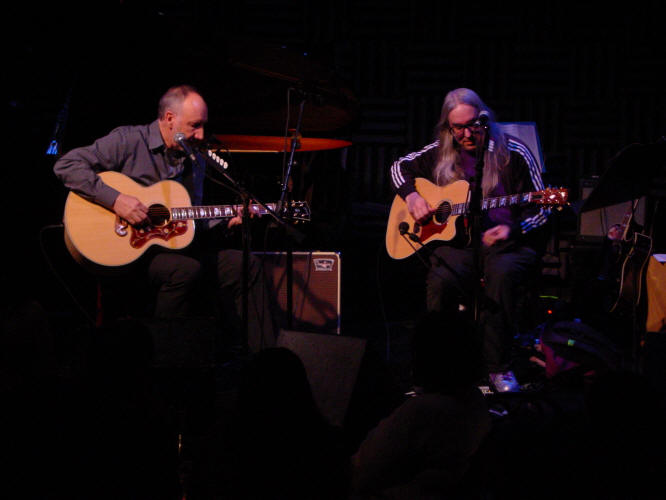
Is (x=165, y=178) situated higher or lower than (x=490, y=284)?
higher

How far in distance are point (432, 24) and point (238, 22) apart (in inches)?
77.8

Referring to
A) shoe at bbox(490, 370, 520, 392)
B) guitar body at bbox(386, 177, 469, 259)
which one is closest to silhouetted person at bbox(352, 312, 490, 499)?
shoe at bbox(490, 370, 520, 392)

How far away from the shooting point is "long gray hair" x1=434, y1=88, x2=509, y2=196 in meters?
4.05

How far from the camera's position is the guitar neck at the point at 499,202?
149 inches

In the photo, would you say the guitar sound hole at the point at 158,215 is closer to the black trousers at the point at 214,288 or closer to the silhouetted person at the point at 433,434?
the black trousers at the point at 214,288

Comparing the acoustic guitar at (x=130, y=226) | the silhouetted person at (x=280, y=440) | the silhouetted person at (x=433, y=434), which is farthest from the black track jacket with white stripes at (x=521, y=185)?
the silhouetted person at (x=280, y=440)

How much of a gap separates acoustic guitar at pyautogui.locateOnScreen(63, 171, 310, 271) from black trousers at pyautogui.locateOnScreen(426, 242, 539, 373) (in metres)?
0.95

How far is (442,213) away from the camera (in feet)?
13.5

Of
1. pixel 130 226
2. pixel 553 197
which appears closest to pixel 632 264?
pixel 553 197

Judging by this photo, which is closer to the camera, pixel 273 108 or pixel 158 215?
pixel 158 215

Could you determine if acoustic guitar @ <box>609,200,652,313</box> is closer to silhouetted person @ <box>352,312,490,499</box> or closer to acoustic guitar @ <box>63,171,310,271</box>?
acoustic guitar @ <box>63,171,310,271</box>

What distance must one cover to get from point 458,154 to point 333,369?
223 centimetres

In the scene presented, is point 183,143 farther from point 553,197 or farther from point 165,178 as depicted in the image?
point 553,197

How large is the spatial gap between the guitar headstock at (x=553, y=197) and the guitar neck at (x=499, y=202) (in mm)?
46
